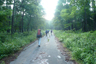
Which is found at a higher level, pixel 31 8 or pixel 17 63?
pixel 31 8

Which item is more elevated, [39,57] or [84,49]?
[84,49]

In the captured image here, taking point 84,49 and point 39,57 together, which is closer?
point 84,49

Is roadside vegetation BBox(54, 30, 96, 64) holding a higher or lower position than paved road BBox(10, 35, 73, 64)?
higher

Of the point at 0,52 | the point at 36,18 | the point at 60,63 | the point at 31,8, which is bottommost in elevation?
the point at 60,63

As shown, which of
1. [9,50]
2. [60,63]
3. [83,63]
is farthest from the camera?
[9,50]

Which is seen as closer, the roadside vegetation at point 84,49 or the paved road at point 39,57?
the roadside vegetation at point 84,49

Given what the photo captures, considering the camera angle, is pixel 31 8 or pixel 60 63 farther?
pixel 31 8

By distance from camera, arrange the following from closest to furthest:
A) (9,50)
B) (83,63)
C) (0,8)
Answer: (83,63)
(9,50)
(0,8)

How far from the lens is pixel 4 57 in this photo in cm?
516

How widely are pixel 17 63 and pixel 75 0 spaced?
7911 millimetres

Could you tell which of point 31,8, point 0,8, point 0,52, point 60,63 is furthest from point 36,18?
point 60,63

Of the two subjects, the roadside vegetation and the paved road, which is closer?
the roadside vegetation

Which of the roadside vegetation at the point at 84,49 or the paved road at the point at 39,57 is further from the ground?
the roadside vegetation at the point at 84,49

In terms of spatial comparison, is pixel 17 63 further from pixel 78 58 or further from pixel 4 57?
pixel 78 58
